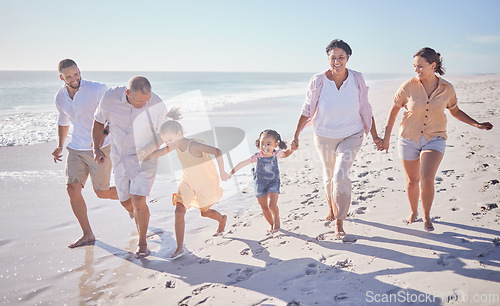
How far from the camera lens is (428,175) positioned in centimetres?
391

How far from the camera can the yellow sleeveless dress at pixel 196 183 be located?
4.16 meters

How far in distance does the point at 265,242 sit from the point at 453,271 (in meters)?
1.90

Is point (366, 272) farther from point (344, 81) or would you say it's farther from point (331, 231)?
point (344, 81)

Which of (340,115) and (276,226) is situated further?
(276,226)

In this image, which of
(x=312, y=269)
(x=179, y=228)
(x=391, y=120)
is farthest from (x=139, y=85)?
(x=391, y=120)

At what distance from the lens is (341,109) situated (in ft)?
13.4

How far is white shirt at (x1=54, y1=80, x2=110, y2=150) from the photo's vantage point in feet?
14.6

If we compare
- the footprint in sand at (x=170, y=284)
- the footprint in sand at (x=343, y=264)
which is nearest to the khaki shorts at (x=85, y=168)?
the footprint in sand at (x=170, y=284)

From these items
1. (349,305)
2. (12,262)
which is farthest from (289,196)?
(12,262)

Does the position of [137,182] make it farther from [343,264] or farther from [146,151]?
[343,264]

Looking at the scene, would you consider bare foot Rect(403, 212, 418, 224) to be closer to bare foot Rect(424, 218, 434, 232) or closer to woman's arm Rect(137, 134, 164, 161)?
bare foot Rect(424, 218, 434, 232)

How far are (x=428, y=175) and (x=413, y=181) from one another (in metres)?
0.34

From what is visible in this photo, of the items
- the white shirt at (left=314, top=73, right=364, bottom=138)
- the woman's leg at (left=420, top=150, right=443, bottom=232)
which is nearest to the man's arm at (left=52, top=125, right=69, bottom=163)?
the white shirt at (left=314, top=73, right=364, bottom=138)

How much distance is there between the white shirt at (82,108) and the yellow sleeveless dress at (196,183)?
114 cm
